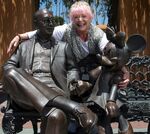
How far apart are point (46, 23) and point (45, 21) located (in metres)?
0.02

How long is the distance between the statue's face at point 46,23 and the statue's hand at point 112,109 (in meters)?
1.01

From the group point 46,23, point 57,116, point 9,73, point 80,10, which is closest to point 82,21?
point 80,10

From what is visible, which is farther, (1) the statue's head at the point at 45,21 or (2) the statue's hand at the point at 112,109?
(1) the statue's head at the point at 45,21

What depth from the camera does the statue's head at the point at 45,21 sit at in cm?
458

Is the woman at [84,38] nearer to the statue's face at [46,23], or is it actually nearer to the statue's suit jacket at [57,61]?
the statue's suit jacket at [57,61]

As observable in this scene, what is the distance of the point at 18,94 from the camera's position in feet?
13.7

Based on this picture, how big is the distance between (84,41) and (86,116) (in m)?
1.16

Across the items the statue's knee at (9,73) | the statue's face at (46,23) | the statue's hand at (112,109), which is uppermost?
the statue's face at (46,23)

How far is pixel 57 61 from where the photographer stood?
181 inches

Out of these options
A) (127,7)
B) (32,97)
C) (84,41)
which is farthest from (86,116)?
(127,7)

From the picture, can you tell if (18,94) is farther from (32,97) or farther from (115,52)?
(115,52)

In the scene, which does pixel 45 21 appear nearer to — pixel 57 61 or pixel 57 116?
pixel 57 61

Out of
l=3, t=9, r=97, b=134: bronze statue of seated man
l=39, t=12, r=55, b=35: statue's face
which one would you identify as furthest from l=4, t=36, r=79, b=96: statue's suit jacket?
l=39, t=12, r=55, b=35: statue's face

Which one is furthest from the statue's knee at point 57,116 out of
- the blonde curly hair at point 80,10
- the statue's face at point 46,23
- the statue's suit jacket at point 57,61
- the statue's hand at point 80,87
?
the blonde curly hair at point 80,10
